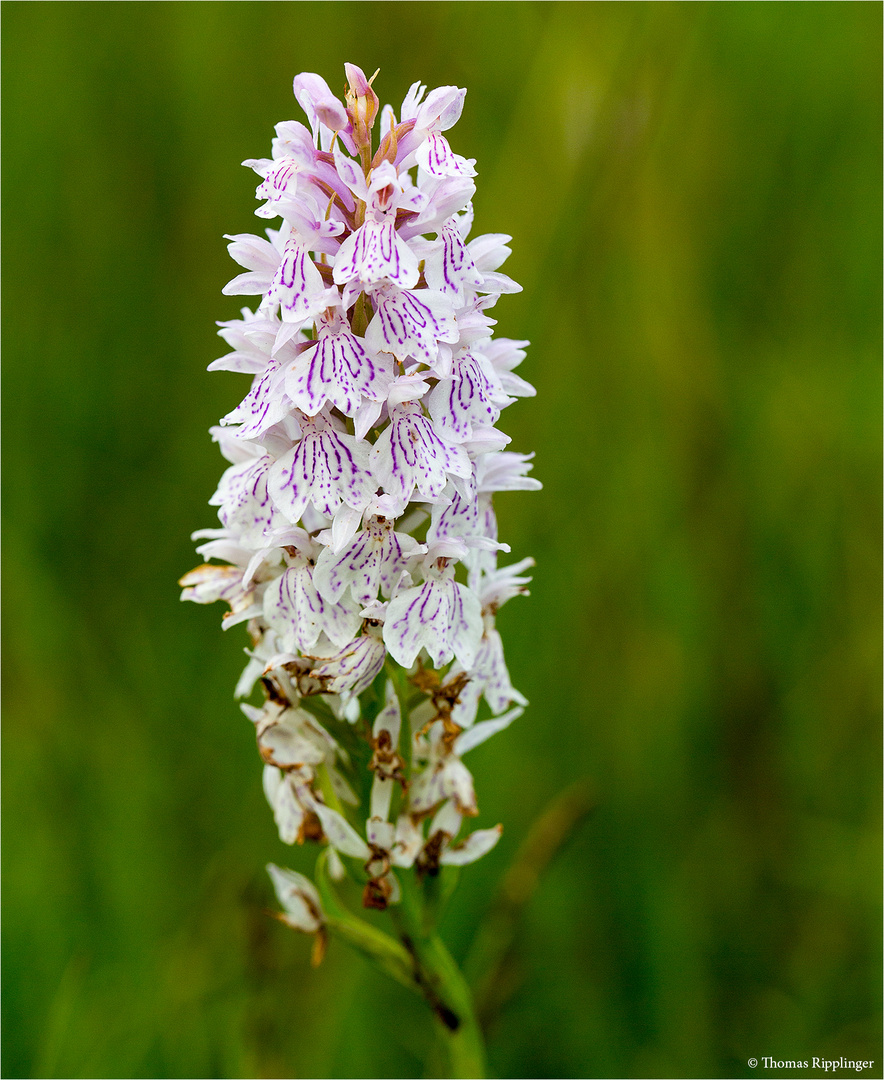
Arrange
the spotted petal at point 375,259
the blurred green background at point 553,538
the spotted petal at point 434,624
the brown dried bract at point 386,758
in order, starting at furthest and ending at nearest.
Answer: the blurred green background at point 553,538
the brown dried bract at point 386,758
the spotted petal at point 434,624
the spotted petal at point 375,259

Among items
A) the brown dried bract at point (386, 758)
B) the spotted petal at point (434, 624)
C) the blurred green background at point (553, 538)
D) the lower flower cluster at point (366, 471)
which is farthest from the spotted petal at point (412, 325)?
the blurred green background at point (553, 538)

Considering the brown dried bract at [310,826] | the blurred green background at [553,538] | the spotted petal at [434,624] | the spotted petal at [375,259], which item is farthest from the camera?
the blurred green background at [553,538]

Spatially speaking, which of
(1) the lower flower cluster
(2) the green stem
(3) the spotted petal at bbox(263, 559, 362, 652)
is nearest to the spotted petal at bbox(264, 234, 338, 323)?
(1) the lower flower cluster

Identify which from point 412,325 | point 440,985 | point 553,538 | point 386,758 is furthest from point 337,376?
point 553,538

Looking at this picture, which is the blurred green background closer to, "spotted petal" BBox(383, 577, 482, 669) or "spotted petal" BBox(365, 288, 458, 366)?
"spotted petal" BBox(383, 577, 482, 669)

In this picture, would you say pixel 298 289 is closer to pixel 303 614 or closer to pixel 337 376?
pixel 337 376

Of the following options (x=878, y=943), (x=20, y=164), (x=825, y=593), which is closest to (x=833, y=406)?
(x=825, y=593)

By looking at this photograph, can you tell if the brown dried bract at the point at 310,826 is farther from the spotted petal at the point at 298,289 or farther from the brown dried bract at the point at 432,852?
the spotted petal at the point at 298,289
